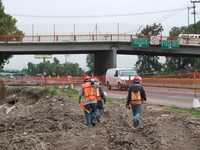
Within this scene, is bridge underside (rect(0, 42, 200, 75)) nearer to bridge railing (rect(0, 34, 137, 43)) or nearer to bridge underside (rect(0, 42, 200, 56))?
bridge underside (rect(0, 42, 200, 56))

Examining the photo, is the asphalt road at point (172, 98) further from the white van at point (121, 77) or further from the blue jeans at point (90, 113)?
the blue jeans at point (90, 113)

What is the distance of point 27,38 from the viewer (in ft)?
273

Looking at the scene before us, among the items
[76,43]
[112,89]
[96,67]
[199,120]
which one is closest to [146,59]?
[96,67]

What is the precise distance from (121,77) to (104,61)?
32.6 metres

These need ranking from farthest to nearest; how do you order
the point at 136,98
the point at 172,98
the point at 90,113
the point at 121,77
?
the point at 121,77 → the point at 172,98 → the point at 90,113 → the point at 136,98

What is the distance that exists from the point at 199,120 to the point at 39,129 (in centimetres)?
493

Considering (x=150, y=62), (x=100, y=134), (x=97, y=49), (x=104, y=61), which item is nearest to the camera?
(x=100, y=134)

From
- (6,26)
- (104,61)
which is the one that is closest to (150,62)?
(6,26)

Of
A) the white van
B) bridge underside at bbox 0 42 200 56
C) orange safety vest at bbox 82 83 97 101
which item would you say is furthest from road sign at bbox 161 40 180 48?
orange safety vest at bbox 82 83 97 101

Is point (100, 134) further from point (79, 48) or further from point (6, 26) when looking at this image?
point (6, 26)

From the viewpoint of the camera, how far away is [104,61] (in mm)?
88062

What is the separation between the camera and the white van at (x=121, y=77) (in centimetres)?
5438

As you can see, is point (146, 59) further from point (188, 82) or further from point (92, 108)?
point (92, 108)

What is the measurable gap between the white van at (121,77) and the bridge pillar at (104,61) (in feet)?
81.8
